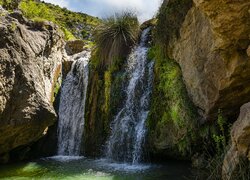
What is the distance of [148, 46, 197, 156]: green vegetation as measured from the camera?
10219 mm

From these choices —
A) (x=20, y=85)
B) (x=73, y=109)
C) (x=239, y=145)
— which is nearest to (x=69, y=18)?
(x=73, y=109)

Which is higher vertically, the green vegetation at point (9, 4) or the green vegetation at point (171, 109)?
the green vegetation at point (9, 4)

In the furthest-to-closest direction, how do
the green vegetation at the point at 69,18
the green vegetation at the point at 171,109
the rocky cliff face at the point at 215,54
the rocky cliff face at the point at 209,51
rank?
the green vegetation at the point at 69,18
the green vegetation at the point at 171,109
the rocky cliff face at the point at 209,51
the rocky cliff face at the point at 215,54

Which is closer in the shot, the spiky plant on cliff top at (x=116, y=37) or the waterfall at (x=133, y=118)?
the waterfall at (x=133, y=118)

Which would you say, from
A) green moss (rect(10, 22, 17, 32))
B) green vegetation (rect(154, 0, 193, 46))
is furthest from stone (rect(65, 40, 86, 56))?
green vegetation (rect(154, 0, 193, 46))

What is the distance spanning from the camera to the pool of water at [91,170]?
945cm

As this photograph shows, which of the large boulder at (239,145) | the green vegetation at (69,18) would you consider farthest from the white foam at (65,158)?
the green vegetation at (69,18)

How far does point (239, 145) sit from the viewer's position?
6359mm

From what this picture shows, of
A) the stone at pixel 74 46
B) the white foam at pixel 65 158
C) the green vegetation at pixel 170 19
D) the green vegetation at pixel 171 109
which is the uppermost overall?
the stone at pixel 74 46

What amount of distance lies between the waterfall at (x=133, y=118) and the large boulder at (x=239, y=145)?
4896 millimetres

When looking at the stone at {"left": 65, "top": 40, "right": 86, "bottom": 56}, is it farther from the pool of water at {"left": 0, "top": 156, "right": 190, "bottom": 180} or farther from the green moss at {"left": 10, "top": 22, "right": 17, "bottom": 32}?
the pool of water at {"left": 0, "top": 156, "right": 190, "bottom": 180}

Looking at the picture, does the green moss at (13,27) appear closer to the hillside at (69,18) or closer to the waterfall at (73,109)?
the waterfall at (73,109)

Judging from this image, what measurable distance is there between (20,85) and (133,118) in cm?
359

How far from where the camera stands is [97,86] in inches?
549
